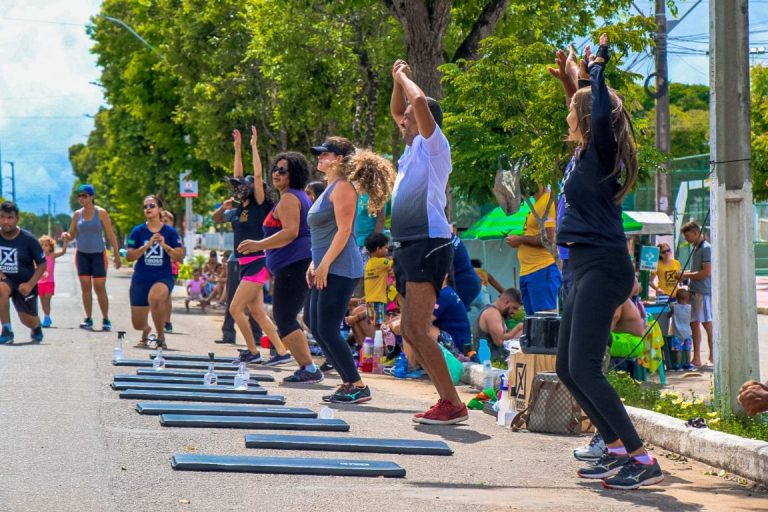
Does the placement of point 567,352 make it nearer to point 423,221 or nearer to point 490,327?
point 423,221

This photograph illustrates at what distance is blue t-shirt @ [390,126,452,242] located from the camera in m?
8.05

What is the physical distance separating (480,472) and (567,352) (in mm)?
841

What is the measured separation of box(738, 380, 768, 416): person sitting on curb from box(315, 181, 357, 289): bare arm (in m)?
4.30

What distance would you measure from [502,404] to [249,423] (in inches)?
78.5

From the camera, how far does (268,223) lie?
37.7 ft

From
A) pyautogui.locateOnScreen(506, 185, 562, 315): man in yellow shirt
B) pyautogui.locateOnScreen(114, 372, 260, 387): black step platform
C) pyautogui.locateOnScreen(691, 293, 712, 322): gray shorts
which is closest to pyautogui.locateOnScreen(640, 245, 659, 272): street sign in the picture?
pyautogui.locateOnScreen(691, 293, 712, 322): gray shorts

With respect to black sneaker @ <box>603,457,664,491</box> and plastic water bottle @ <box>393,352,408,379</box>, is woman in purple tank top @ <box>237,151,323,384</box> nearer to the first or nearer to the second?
plastic water bottle @ <box>393,352,408,379</box>

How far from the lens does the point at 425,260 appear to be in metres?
8.09

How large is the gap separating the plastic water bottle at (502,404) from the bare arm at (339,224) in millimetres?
1521

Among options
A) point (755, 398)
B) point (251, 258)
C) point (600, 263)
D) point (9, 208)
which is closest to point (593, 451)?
point (600, 263)

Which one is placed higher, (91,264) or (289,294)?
(91,264)

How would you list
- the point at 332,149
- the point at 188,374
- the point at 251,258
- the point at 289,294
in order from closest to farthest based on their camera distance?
the point at 332,149
the point at 289,294
the point at 188,374
the point at 251,258

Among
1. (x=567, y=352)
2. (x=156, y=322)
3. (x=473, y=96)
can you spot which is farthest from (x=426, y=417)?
(x=156, y=322)

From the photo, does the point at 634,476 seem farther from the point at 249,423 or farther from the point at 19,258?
the point at 19,258
